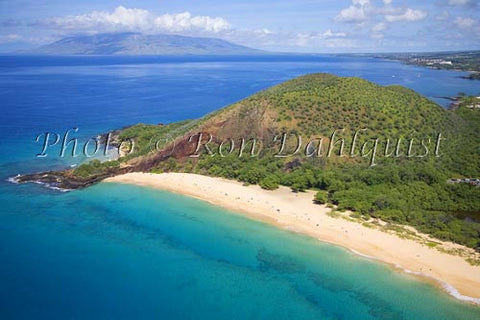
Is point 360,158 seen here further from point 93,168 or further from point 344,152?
point 93,168

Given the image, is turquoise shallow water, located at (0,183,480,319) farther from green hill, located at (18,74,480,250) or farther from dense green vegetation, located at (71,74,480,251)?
green hill, located at (18,74,480,250)

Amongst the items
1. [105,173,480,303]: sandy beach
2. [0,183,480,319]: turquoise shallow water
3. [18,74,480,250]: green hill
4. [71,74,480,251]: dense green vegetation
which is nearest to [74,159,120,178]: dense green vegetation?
[18,74,480,250]: green hill

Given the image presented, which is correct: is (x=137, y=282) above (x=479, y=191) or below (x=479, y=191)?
below

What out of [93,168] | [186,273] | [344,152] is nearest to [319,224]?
[186,273]

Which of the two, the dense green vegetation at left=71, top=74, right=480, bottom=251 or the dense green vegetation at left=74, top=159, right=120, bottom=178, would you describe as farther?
the dense green vegetation at left=74, top=159, right=120, bottom=178

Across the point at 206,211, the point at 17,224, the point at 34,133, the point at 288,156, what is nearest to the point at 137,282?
the point at 206,211

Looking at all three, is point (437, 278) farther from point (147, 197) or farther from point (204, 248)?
point (147, 197)

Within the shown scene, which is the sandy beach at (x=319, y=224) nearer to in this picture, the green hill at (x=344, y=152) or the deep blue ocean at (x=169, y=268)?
the deep blue ocean at (x=169, y=268)
